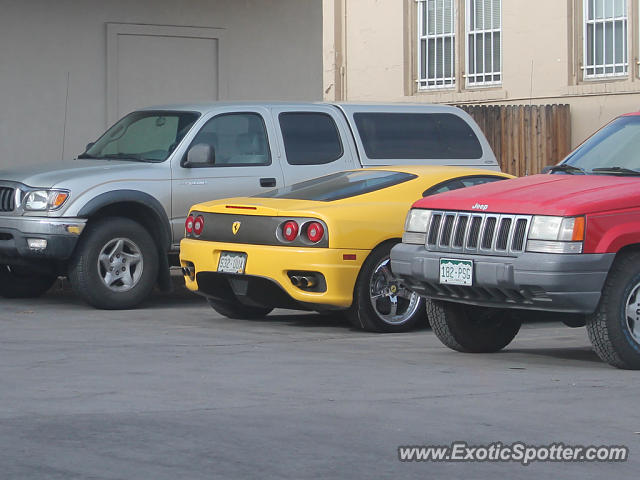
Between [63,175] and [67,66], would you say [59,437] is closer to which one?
[63,175]

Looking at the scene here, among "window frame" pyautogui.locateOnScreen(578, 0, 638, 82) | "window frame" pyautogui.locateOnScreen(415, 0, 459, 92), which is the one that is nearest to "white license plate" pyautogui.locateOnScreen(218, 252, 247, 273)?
"window frame" pyautogui.locateOnScreen(578, 0, 638, 82)

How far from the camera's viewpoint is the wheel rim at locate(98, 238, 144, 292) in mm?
12898

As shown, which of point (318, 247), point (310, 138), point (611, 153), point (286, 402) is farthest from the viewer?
point (310, 138)

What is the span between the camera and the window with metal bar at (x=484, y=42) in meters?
27.3

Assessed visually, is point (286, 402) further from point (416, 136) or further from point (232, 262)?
point (416, 136)

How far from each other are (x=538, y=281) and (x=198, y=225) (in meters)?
3.81

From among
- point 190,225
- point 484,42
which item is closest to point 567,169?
point 190,225

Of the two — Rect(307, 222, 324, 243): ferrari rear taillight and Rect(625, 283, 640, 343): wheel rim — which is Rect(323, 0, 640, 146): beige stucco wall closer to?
Rect(307, 222, 324, 243): ferrari rear taillight

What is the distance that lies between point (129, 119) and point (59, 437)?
7.95 metres

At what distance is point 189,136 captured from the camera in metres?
13.3

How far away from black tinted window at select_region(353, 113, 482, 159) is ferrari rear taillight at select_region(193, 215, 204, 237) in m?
2.71

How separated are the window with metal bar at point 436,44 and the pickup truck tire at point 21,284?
15.3 m

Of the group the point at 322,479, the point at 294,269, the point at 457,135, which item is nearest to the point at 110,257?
the point at 294,269

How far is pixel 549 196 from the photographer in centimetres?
893
